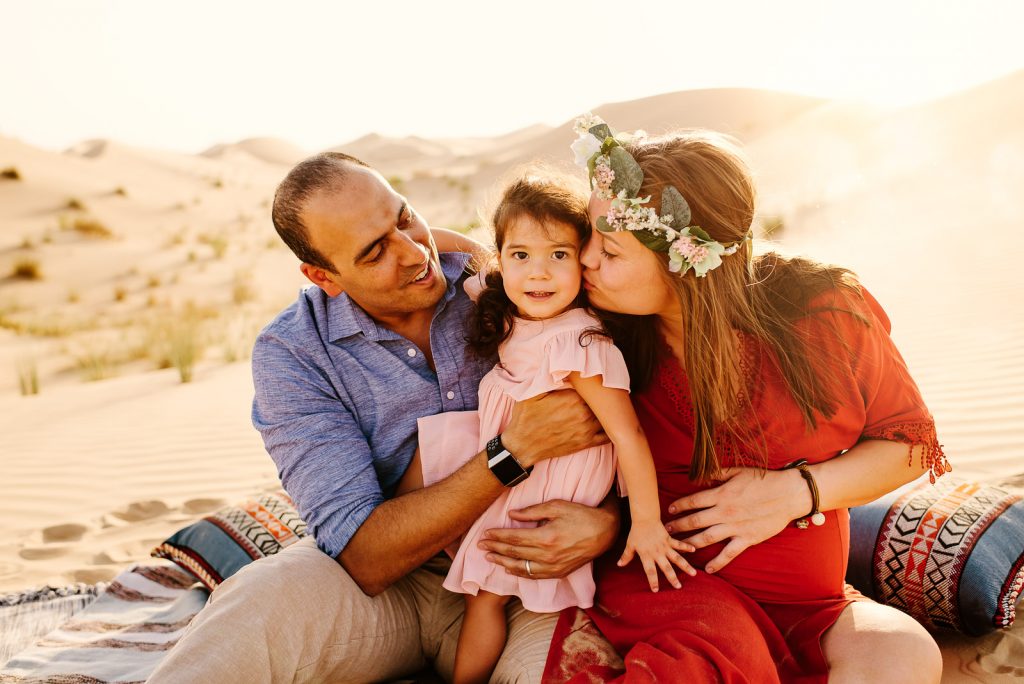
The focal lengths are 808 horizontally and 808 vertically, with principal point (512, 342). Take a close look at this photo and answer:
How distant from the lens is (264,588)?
2633 mm

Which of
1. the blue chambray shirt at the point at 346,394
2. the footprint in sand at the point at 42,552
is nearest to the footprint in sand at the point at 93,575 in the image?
the footprint in sand at the point at 42,552

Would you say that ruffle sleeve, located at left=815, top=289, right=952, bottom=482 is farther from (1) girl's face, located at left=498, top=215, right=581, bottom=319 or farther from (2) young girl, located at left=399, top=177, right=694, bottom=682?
(1) girl's face, located at left=498, top=215, right=581, bottom=319

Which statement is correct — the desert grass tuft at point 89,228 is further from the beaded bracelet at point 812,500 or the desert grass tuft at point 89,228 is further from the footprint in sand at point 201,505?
the beaded bracelet at point 812,500

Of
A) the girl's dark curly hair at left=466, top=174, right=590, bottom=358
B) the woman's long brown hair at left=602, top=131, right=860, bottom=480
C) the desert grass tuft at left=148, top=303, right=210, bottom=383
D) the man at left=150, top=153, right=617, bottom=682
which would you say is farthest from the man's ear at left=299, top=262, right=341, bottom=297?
the desert grass tuft at left=148, top=303, right=210, bottom=383

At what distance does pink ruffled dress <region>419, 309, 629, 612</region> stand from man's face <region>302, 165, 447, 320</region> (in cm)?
49

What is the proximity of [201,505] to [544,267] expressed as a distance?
11.5 ft

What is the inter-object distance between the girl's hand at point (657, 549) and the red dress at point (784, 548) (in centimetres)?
5

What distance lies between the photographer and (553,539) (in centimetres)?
270

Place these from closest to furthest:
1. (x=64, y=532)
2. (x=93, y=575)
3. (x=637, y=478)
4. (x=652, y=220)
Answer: (x=652, y=220) < (x=637, y=478) < (x=93, y=575) < (x=64, y=532)

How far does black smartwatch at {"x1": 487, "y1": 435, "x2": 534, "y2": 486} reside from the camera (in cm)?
278

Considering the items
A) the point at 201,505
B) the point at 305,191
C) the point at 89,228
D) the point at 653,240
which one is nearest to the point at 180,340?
the point at 201,505

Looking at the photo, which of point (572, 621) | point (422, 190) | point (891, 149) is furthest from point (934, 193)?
point (422, 190)

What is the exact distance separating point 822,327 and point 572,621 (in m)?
1.29

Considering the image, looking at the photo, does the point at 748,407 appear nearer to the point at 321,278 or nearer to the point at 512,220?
the point at 512,220
